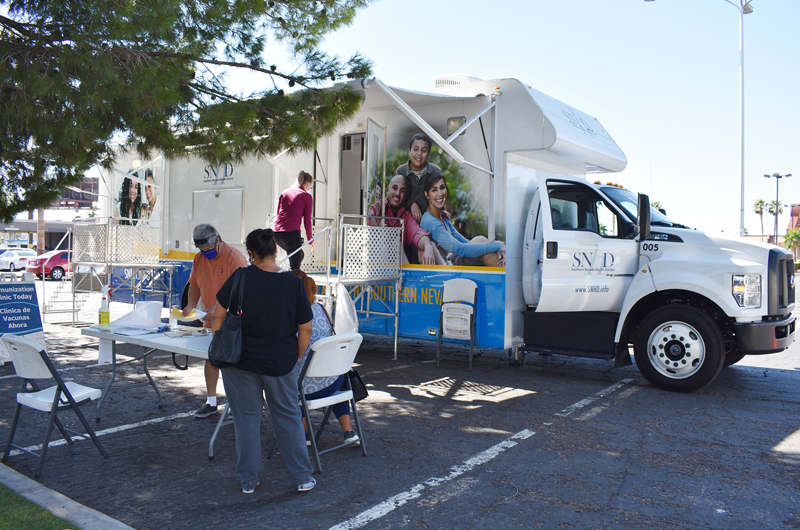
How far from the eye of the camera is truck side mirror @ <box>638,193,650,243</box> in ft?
21.7

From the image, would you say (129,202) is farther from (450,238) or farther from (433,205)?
(450,238)

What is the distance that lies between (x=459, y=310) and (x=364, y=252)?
4.47 feet

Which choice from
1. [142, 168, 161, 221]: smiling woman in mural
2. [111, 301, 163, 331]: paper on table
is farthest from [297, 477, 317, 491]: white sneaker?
[142, 168, 161, 221]: smiling woman in mural

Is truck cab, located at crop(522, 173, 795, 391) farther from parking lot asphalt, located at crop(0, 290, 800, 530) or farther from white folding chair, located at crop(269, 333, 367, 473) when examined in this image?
white folding chair, located at crop(269, 333, 367, 473)

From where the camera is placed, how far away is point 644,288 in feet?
21.5

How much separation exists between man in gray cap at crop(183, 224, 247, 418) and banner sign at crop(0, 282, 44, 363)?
2745 mm

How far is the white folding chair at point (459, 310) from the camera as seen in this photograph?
723 cm

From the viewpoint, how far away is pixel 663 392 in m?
6.55

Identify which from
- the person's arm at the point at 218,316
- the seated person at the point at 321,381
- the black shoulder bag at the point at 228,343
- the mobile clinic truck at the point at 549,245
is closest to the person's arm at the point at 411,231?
the mobile clinic truck at the point at 549,245

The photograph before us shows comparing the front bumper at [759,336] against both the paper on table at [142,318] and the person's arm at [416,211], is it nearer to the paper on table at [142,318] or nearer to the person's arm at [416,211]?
the person's arm at [416,211]

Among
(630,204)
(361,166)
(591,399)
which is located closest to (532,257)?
(630,204)

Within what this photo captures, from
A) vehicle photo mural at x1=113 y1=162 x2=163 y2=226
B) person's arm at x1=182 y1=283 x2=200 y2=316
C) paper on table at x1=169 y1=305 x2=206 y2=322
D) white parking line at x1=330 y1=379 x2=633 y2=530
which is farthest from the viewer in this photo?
vehicle photo mural at x1=113 y1=162 x2=163 y2=226

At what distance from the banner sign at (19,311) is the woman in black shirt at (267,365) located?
458 centimetres

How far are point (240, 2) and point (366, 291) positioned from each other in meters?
3.89
